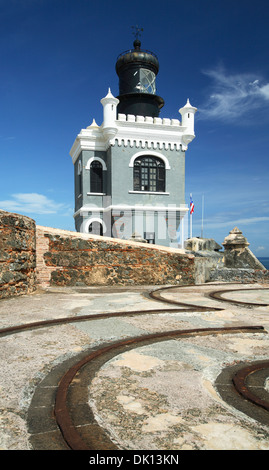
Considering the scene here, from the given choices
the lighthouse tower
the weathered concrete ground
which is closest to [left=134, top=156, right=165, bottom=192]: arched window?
the lighthouse tower

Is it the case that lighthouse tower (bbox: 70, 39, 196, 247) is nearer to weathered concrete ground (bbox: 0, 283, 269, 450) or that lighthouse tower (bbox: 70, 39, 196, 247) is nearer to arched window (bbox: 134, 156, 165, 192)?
arched window (bbox: 134, 156, 165, 192)

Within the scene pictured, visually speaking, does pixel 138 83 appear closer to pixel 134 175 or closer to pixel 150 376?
pixel 134 175

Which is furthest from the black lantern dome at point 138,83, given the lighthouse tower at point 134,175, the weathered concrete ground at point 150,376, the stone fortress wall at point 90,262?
the weathered concrete ground at point 150,376

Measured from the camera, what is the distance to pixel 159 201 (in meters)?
22.5

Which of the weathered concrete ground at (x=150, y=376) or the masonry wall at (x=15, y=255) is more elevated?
the masonry wall at (x=15, y=255)

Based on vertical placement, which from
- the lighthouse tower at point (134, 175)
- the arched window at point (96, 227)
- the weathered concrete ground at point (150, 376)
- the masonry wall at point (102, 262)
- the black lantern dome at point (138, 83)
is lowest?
the weathered concrete ground at point (150, 376)

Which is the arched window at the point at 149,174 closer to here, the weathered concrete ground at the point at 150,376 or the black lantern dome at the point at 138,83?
the black lantern dome at the point at 138,83

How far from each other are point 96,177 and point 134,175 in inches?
104

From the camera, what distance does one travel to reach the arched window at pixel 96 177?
2283 cm

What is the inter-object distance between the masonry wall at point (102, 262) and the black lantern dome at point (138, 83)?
18.5 meters

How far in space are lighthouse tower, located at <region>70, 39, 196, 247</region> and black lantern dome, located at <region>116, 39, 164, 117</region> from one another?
2.53m

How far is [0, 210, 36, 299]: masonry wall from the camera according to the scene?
592 cm

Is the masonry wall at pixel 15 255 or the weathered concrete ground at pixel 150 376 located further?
the masonry wall at pixel 15 255
